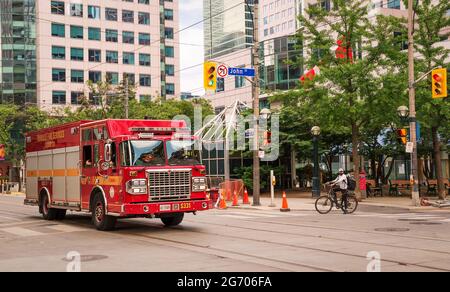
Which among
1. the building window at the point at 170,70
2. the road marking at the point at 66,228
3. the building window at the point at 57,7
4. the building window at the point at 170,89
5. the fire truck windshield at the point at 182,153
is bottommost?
the road marking at the point at 66,228

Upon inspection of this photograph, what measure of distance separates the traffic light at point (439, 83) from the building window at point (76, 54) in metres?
72.8

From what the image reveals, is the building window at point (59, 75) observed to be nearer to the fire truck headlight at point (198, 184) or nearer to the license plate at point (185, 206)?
the fire truck headlight at point (198, 184)

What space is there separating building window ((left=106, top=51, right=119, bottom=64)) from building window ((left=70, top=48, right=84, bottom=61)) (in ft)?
14.1

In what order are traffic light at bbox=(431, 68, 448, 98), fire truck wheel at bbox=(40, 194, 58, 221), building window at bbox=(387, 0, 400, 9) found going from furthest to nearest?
building window at bbox=(387, 0, 400, 9), traffic light at bbox=(431, 68, 448, 98), fire truck wheel at bbox=(40, 194, 58, 221)

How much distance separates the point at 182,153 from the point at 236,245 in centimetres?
437

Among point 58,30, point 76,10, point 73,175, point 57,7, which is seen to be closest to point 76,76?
point 58,30

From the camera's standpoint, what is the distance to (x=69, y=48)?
87.9 metres

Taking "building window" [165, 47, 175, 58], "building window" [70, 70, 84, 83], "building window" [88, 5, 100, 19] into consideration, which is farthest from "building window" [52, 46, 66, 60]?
"building window" [165, 47, 175, 58]

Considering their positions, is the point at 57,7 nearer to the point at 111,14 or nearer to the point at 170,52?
the point at 111,14

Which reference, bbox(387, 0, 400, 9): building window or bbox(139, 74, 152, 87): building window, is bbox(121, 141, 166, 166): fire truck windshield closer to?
bbox(387, 0, 400, 9): building window

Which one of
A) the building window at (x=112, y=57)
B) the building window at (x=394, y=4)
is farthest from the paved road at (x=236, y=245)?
the building window at (x=112, y=57)

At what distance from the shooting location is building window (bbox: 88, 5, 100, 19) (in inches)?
3570

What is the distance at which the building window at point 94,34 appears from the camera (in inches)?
3551

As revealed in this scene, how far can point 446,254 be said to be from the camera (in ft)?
35.9
